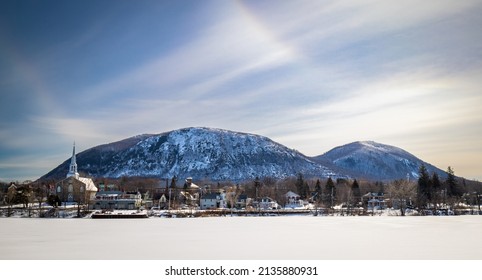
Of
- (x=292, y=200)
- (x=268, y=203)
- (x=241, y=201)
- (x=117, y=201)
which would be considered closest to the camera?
(x=117, y=201)

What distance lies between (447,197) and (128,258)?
208 feet

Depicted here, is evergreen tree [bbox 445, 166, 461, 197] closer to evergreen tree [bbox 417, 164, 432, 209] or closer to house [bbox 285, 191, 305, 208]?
evergreen tree [bbox 417, 164, 432, 209]

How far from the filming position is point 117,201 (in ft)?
225

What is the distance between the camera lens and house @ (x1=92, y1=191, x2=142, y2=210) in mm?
67875

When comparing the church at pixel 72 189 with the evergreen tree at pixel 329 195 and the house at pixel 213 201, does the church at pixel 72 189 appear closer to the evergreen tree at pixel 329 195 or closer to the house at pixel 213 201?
the house at pixel 213 201

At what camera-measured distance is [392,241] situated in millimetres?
17250

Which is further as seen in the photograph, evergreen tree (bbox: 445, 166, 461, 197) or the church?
the church

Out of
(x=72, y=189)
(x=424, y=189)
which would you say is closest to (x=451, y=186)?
(x=424, y=189)

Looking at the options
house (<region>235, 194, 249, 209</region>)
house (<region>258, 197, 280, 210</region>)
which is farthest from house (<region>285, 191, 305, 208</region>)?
house (<region>235, 194, 249, 209</region>)

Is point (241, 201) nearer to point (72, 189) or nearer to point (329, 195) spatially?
point (329, 195)

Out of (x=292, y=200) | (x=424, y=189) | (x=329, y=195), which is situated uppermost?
(x=424, y=189)
